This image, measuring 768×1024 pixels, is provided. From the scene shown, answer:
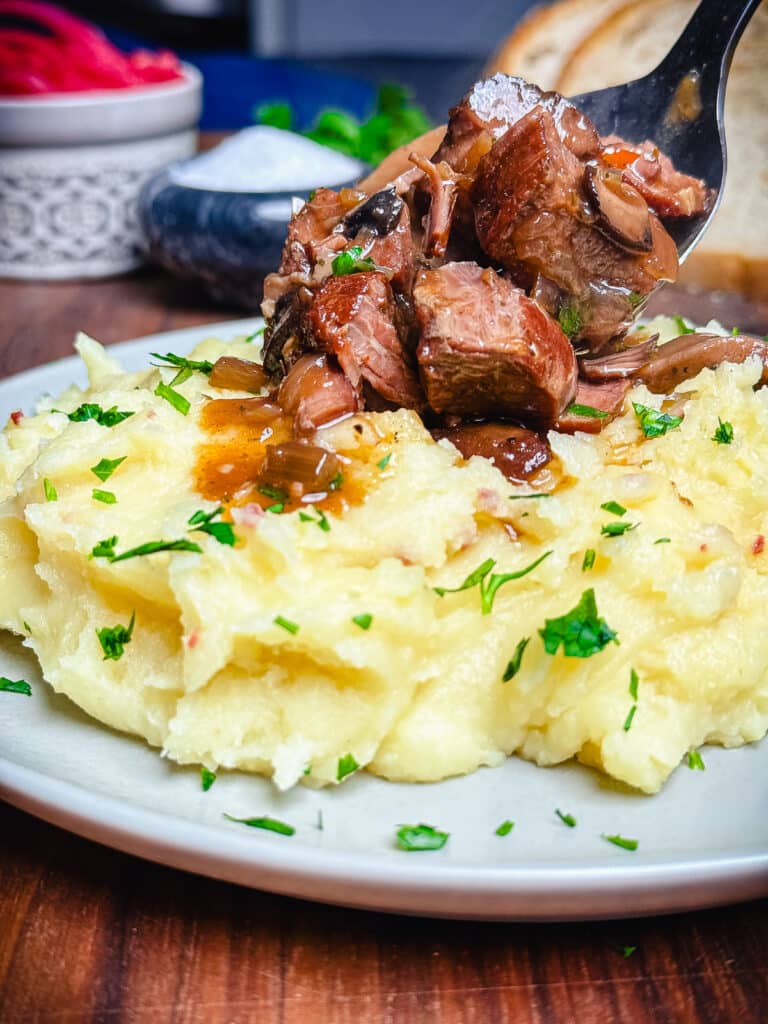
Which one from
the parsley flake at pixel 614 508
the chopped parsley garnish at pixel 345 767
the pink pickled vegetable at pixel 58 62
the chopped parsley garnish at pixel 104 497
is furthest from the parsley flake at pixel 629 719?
the pink pickled vegetable at pixel 58 62

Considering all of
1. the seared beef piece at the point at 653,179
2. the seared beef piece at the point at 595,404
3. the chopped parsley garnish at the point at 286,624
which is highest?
the seared beef piece at the point at 653,179

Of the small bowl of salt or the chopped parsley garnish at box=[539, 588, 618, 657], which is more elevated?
the chopped parsley garnish at box=[539, 588, 618, 657]

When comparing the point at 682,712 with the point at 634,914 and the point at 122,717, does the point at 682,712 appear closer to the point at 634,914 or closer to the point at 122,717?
the point at 634,914

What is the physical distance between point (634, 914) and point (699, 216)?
8.97 feet

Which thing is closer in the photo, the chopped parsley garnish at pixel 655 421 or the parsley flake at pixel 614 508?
the parsley flake at pixel 614 508

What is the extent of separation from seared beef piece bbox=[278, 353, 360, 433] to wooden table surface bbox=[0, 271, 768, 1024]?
1296 millimetres

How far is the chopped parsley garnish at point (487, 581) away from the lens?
2.71m

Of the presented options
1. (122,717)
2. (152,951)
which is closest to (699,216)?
(122,717)

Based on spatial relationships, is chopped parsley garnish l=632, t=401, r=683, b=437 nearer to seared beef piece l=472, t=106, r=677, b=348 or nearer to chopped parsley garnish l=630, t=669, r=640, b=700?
seared beef piece l=472, t=106, r=677, b=348

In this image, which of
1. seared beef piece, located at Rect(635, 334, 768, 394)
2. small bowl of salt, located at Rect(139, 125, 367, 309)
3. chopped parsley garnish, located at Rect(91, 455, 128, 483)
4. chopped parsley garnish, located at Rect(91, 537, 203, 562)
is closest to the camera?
chopped parsley garnish, located at Rect(91, 537, 203, 562)

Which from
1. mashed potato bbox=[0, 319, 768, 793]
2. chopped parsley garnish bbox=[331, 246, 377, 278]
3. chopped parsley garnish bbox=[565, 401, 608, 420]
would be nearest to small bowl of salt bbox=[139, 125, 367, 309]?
chopped parsley garnish bbox=[331, 246, 377, 278]

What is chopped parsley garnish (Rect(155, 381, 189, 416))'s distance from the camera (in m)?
3.35

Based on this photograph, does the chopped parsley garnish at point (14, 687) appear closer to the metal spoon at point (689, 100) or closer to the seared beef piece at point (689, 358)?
the seared beef piece at point (689, 358)

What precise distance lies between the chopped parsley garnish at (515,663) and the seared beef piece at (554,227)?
4.20 ft
